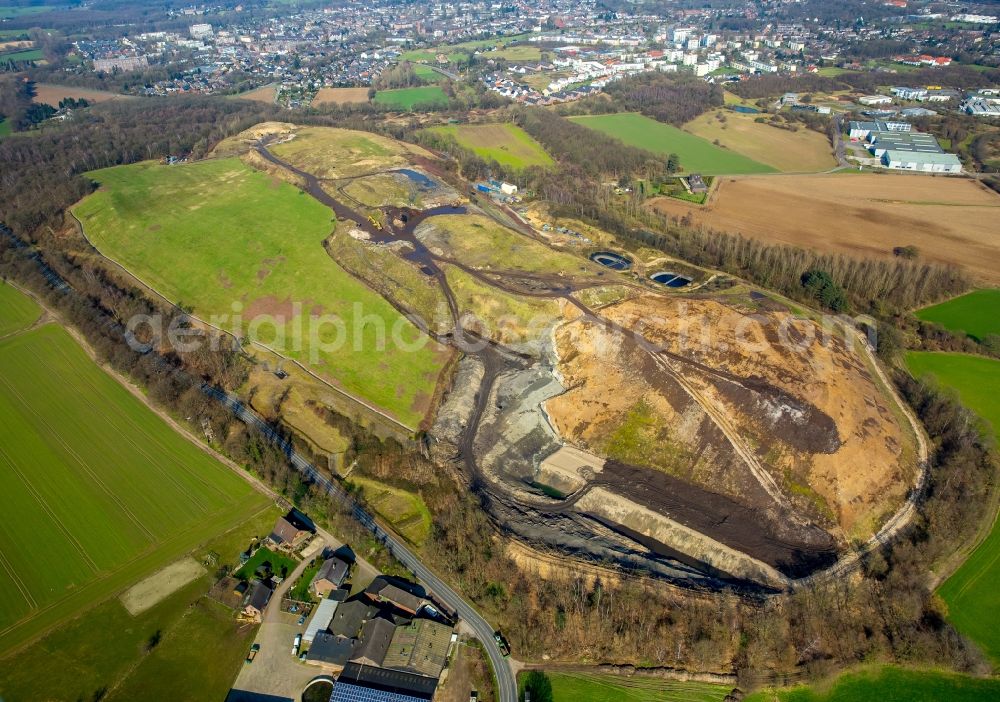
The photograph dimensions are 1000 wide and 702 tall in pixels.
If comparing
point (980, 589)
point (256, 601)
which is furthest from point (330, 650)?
point (980, 589)

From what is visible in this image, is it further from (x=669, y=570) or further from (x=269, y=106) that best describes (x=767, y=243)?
(x=269, y=106)

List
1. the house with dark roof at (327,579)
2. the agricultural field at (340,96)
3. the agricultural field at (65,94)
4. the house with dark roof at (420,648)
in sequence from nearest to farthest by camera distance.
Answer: the house with dark roof at (420,648)
the house with dark roof at (327,579)
the agricultural field at (340,96)
the agricultural field at (65,94)

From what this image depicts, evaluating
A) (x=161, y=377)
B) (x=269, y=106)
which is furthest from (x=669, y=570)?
(x=269, y=106)

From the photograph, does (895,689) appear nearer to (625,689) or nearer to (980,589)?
(980,589)

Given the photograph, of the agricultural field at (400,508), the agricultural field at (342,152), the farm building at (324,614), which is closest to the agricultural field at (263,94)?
the agricultural field at (342,152)

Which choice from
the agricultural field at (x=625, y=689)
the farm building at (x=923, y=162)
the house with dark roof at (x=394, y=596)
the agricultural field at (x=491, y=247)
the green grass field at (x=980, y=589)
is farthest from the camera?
the farm building at (x=923, y=162)

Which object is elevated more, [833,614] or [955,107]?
[955,107]

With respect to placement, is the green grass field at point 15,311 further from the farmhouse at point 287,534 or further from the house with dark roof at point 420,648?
the house with dark roof at point 420,648
